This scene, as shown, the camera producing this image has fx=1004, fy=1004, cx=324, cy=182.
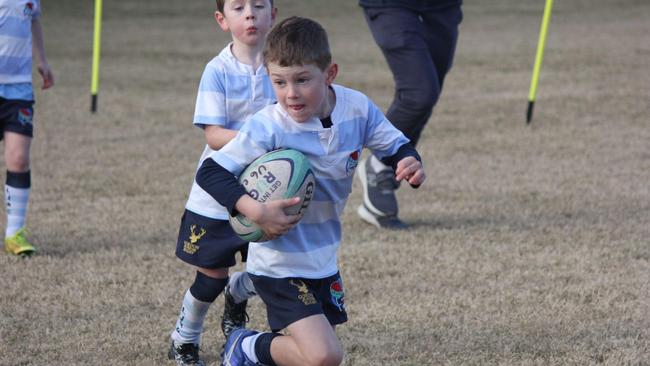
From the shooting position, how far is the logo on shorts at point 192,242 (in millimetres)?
3969

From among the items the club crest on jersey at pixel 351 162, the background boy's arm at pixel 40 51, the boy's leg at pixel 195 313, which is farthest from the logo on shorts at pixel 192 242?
the background boy's arm at pixel 40 51

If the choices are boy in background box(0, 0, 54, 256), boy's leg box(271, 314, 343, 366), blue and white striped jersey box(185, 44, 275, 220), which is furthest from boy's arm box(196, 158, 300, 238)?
boy in background box(0, 0, 54, 256)

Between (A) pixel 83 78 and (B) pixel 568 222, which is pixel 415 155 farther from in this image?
(A) pixel 83 78

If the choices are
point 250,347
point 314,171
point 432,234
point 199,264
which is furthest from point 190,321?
point 432,234

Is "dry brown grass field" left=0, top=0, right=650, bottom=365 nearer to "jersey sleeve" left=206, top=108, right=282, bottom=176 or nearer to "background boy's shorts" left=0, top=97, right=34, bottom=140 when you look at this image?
"background boy's shorts" left=0, top=97, right=34, bottom=140

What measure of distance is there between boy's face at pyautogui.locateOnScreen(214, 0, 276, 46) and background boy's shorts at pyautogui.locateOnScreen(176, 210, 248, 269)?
73cm

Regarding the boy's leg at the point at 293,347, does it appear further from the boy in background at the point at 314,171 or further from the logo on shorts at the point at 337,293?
the logo on shorts at the point at 337,293

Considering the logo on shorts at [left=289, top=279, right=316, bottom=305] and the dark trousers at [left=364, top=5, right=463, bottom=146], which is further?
the dark trousers at [left=364, top=5, right=463, bottom=146]

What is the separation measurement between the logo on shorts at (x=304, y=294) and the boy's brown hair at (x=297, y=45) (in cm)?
73

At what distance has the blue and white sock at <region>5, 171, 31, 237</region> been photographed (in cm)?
572

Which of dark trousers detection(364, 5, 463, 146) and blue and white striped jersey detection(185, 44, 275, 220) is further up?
blue and white striped jersey detection(185, 44, 275, 220)

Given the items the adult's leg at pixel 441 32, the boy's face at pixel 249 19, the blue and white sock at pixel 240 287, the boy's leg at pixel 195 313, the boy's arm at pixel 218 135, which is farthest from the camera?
the adult's leg at pixel 441 32

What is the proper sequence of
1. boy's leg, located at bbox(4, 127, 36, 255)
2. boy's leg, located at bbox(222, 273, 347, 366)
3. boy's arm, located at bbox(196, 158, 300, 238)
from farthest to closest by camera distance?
boy's leg, located at bbox(4, 127, 36, 255) < boy's leg, located at bbox(222, 273, 347, 366) < boy's arm, located at bbox(196, 158, 300, 238)

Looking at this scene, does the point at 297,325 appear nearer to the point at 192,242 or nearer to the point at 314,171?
the point at 314,171
